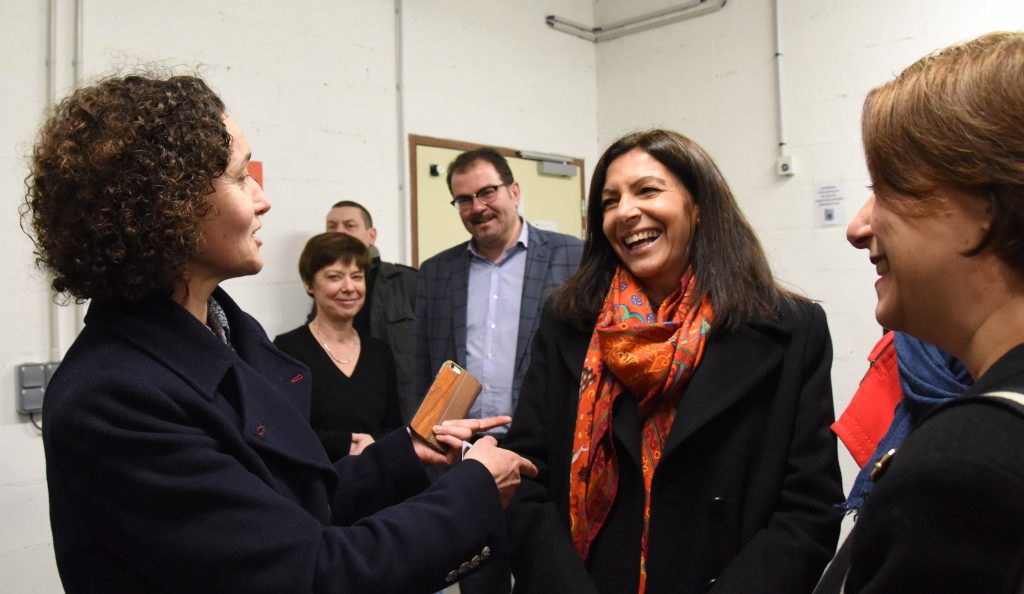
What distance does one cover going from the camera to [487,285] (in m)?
3.01

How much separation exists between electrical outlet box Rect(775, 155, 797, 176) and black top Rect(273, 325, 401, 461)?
2.67m

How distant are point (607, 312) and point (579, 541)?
0.48 metres

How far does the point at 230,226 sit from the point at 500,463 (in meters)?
0.59

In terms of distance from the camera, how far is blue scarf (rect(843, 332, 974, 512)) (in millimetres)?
1173

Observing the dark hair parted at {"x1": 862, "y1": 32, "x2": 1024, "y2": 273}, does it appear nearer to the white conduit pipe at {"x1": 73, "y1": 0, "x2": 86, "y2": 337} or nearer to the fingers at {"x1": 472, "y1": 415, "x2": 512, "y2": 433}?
the fingers at {"x1": 472, "y1": 415, "x2": 512, "y2": 433}

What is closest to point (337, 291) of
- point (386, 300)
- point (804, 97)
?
point (386, 300)

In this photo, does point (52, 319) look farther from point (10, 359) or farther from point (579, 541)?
point (579, 541)

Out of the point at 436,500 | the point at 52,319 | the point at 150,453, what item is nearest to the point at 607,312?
the point at 436,500

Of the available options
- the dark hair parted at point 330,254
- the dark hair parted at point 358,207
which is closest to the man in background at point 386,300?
the dark hair parted at point 358,207

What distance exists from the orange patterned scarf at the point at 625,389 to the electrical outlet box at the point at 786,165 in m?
3.20

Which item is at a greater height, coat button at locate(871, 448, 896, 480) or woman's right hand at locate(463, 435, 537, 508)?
coat button at locate(871, 448, 896, 480)

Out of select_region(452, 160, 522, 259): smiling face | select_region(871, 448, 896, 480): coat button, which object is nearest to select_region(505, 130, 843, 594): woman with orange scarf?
select_region(871, 448, 896, 480): coat button

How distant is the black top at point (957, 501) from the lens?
1.89ft

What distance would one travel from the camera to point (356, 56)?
4008 mm
